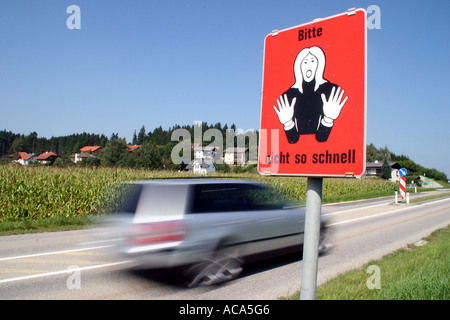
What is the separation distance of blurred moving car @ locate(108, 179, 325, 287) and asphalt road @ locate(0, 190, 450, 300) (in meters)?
0.36

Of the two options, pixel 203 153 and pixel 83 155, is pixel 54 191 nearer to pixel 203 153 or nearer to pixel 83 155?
pixel 83 155

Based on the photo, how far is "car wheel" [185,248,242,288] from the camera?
5.18m

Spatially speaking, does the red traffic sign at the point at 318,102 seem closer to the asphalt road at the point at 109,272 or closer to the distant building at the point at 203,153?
the asphalt road at the point at 109,272

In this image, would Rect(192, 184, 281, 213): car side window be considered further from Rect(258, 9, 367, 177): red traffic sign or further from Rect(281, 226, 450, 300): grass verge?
Rect(258, 9, 367, 177): red traffic sign

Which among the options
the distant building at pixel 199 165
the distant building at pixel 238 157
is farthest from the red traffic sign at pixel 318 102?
the distant building at pixel 238 157

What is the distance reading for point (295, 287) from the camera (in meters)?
5.34

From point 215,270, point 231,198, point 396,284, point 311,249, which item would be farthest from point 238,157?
point 311,249

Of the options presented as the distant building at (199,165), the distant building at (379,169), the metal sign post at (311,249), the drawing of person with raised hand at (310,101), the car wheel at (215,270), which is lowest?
the distant building at (379,169)

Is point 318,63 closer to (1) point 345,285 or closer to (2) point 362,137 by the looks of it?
(2) point 362,137

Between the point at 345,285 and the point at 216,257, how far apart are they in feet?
6.37

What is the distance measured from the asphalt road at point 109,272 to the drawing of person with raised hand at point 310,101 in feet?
10.8

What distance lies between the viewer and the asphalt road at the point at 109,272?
195 inches

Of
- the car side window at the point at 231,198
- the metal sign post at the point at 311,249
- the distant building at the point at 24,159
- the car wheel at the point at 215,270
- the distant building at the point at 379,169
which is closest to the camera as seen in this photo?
the metal sign post at the point at 311,249

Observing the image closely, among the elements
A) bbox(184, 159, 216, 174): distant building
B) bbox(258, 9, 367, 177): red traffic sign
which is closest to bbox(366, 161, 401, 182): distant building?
bbox(184, 159, 216, 174): distant building
